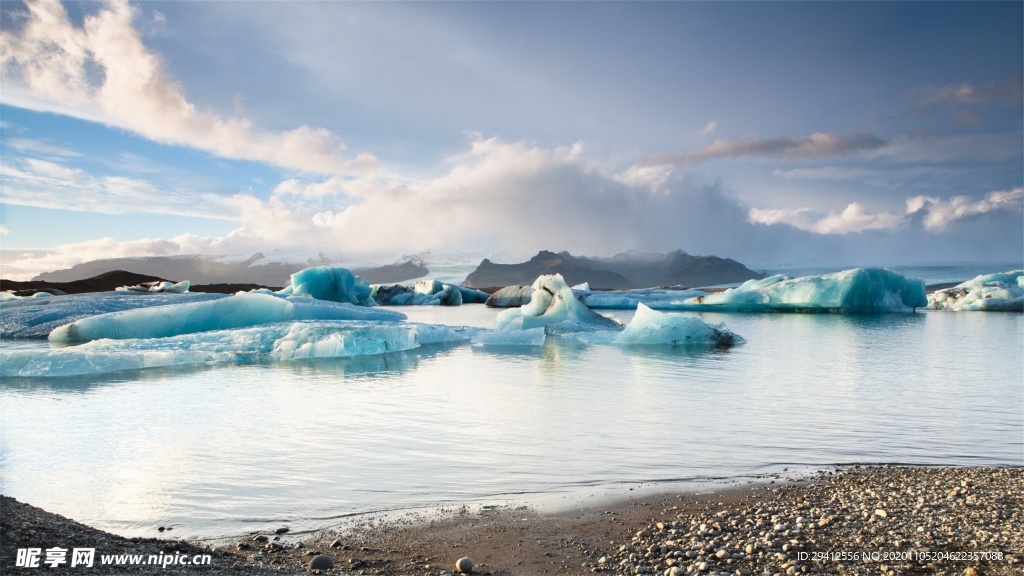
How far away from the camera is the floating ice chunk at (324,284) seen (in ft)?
87.9

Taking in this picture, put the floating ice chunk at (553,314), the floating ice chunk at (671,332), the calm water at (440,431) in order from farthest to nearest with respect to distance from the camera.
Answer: the floating ice chunk at (553,314)
the floating ice chunk at (671,332)
the calm water at (440,431)

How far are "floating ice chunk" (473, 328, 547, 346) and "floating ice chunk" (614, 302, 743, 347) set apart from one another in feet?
6.17

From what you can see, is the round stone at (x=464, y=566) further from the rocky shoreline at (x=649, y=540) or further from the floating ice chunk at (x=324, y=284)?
the floating ice chunk at (x=324, y=284)

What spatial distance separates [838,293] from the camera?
1058 inches

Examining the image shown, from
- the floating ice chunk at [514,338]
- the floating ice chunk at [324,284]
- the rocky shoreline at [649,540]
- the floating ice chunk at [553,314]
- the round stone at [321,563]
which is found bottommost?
the rocky shoreline at [649,540]

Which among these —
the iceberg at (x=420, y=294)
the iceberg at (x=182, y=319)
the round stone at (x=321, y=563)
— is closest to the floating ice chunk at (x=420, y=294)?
the iceberg at (x=420, y=294)

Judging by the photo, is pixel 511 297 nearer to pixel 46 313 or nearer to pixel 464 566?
pixel 46 313

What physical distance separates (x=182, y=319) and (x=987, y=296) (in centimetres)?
3421

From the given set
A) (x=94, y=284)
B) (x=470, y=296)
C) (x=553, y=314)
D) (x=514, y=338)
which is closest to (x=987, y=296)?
(x=553, y=314)

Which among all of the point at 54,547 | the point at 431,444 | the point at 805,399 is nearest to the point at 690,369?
the point at 805,399

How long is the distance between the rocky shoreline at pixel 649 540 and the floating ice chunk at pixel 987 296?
3233 centimetres

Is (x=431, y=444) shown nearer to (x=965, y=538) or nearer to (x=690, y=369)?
(x=965, y=538)

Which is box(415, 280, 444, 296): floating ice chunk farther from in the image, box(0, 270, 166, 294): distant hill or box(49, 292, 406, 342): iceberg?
box(49, 292, 406, 342): iceberg

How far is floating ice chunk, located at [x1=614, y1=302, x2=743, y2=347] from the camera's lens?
570 inches
